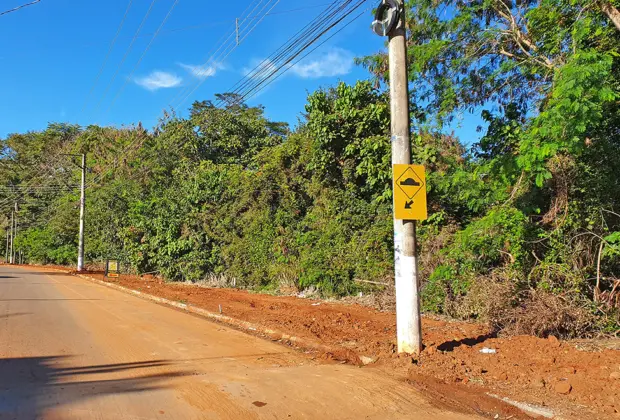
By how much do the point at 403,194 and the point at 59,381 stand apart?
17.4ft

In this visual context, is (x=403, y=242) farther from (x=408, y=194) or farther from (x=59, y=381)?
(x=59, y=381)

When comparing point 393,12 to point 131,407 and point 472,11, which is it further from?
point 131,407

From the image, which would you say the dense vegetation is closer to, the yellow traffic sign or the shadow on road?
the yellow traffic sign

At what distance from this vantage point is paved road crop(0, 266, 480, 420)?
4.81 meters

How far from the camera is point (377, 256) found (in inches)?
535

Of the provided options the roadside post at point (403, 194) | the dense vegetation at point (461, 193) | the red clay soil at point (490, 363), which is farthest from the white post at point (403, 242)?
the dense vegetation at point (461, 193)

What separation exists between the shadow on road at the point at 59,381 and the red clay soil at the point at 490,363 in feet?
10.5

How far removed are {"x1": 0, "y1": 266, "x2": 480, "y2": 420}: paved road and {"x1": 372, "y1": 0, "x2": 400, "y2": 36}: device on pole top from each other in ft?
17.3

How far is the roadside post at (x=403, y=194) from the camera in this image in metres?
6.89

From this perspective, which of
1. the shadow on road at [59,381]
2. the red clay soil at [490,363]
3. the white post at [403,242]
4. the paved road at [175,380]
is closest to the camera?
the paved road at [175,380]

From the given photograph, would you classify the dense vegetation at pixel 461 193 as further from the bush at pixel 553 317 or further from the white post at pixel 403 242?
the white post at pixel 403 242

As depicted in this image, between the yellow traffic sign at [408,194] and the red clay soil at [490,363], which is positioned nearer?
the red clay soil at [490,363]

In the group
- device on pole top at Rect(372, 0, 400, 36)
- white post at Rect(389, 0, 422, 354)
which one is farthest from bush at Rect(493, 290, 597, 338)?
device on pole top at Rect(372, 0, 400, 36)

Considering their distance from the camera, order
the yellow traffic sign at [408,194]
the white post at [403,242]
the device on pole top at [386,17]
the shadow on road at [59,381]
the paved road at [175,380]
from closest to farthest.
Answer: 1. the paved road at [175,380]
2. the shadow on road at [59,381]
3. the white post at [403,242]
4. the yellow traffic sign at [408,194]
5. the device on pole top at [386,17]
